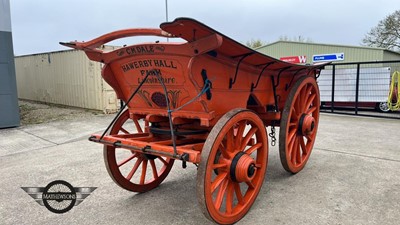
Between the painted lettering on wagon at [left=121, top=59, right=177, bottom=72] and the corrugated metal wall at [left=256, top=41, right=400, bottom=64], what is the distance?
14.9m

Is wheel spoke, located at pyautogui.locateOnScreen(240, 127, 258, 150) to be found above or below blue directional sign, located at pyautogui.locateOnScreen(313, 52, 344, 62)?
below

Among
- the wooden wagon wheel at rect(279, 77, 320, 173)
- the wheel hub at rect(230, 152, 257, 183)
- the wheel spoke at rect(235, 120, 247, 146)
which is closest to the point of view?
the wheel hub at rect(230, 152, 257, 183)

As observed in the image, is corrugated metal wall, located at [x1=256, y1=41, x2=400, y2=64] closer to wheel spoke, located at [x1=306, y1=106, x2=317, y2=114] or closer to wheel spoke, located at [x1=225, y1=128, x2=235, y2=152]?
wheel spoke, located at [x1=306, y1=106, x2=317, y2=114]

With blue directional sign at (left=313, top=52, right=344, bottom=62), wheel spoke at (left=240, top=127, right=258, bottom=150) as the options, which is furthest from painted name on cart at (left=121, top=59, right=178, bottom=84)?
blue directional sign at (left=313, top=52, right=344, bottom=62)

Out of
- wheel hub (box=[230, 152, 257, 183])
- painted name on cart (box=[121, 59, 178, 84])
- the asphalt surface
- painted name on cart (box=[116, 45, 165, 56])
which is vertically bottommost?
the asphalt surface

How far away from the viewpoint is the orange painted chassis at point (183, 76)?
7.18 feet

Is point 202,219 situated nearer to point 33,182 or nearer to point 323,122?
point 33,182

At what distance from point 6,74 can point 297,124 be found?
6.99 meters

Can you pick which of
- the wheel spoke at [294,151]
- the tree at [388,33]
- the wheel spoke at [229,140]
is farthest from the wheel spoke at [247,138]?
the tree at [388,33]

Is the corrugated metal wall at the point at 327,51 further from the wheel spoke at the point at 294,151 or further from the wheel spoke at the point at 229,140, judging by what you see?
the wheel spoke at the point at 229,140

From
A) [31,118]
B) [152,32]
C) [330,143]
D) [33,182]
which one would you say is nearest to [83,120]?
[31,118]

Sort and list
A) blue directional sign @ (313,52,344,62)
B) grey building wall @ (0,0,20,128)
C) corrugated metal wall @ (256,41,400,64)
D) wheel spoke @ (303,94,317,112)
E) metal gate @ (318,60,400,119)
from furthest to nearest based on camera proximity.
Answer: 1. blue directional sign @ (313,52,344,62)
2. corrugated metal wall @ (256,41,400,64)
3. metal gate @ (318,60,400,119)
4. grey building wall @ (0,0,20,128)
5. wheel spoke @ (303,94,317,112)

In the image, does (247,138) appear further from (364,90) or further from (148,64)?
(364,90)

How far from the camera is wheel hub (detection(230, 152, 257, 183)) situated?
2.43 m
